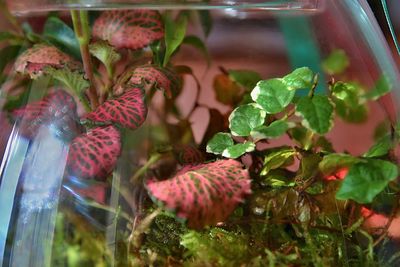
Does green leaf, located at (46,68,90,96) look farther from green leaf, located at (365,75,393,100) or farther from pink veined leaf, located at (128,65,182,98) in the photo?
green leaf, located at (365,75,393,100)

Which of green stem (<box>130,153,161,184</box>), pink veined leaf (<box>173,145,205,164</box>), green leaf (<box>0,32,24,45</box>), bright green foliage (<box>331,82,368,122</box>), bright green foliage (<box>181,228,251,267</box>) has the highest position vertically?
bright green foliage (<box>331,82,368,122</box>)

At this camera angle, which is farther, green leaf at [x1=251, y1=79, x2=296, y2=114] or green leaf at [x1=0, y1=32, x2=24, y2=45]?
green leaf at [x1=0, y1=32, x2=24, y2=45]

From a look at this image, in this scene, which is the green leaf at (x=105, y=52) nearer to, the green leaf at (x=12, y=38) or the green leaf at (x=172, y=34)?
the green leaf at (x=172, y=34)

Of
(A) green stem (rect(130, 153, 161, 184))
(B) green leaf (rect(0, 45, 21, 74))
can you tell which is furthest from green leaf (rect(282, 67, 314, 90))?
(B) green leaf (rect(0, 45, 21, 74))

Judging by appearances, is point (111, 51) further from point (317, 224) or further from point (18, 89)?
point (317, 224)

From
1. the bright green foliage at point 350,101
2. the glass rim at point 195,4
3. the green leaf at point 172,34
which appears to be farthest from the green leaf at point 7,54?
the bright green foliage at point 350,101

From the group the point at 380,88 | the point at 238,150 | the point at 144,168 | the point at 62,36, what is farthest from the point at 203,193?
the point at 62,36
